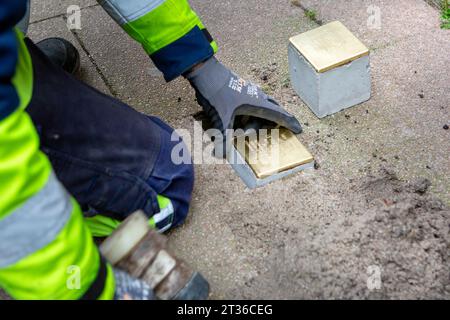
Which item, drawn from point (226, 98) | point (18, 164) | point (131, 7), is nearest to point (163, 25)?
point (131, 7)

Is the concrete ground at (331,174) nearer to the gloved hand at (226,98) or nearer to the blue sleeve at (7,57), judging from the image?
the gloved hand at (226,98)

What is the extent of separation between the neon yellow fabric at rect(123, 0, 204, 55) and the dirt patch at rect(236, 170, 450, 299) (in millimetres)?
850

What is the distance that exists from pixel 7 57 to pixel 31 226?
417mm

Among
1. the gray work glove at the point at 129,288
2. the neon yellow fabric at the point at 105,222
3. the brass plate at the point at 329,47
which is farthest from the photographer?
the brass plate at the point at 329,47

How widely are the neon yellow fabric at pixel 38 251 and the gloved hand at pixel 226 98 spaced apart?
0.82 m

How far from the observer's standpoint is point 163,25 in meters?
2.10

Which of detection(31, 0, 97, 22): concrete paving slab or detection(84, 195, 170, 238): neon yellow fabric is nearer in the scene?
detection(84, 195, 170, 238): neon yellow fabric

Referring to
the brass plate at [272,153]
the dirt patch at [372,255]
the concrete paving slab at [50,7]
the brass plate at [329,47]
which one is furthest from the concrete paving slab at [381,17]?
the concrete paving slab at [50,7]

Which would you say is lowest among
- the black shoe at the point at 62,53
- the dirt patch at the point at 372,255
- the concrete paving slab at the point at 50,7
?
the dirt patch at the point at 372,255

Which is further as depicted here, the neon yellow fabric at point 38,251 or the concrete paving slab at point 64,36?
the concrete paving slab at point 64,36

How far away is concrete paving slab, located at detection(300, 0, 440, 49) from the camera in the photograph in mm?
2752

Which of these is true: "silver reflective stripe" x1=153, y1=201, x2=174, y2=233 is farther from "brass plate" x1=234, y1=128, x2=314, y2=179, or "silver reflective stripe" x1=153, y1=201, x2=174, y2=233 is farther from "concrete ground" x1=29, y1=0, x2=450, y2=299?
"brass plate" x1=234, y1=128, x2=314, y2=179

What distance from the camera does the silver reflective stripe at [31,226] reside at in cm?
136

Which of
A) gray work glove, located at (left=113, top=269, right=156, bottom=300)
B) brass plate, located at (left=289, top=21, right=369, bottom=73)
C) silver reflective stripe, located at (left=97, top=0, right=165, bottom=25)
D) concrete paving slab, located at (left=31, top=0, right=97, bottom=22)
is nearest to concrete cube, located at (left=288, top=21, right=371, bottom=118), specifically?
brass plate, located at (left=289, top=21, right=369, bottom=73)
